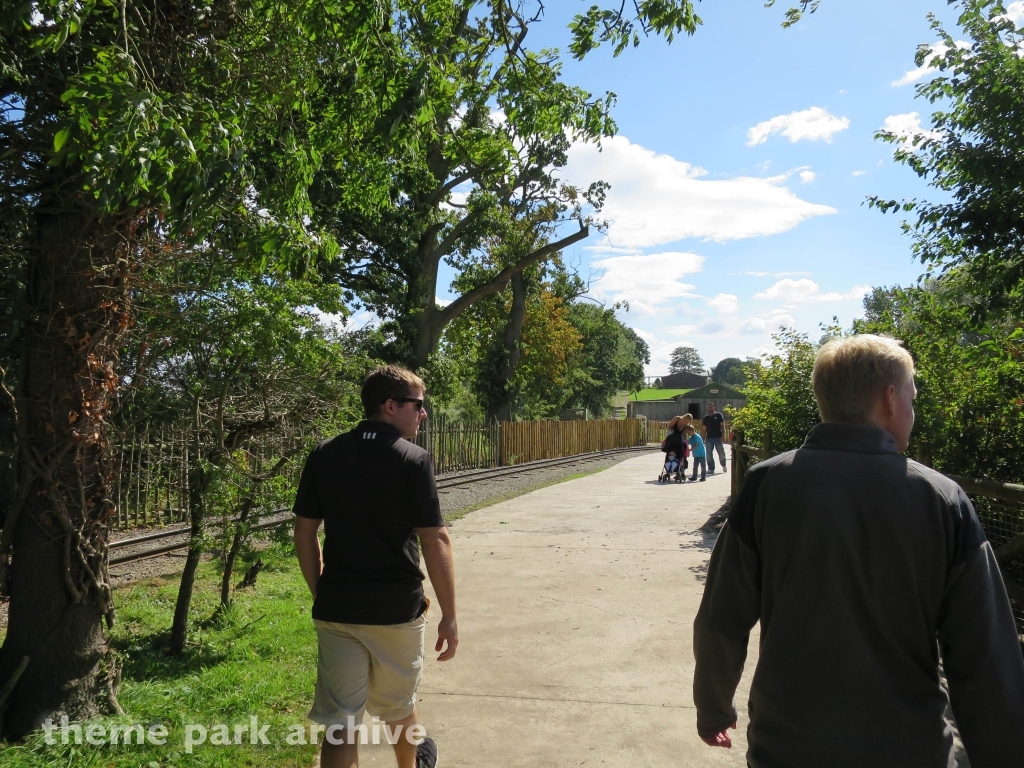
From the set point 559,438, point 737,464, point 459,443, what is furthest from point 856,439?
point 559,438

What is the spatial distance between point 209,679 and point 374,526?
2.33 m

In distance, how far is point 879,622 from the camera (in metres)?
1.95

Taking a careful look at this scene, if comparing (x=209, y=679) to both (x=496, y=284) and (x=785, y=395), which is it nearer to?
(x=785, y=395)

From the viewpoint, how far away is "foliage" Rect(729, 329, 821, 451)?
9.43m

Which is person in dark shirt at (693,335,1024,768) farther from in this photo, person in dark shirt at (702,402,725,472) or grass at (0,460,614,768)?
person in dark shirt at (702,402,725,472)

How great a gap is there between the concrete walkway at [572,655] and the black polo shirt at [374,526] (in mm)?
1171

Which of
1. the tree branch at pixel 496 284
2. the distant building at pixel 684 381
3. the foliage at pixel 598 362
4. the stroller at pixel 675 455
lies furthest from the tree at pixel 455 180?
the distant building at pixel 684 381

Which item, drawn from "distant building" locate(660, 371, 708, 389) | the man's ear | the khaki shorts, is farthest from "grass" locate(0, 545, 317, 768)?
"distant building" locate(660, 371, 708, 389)

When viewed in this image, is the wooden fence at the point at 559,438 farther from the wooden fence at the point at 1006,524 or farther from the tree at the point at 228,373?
the wooden fence at the point at 1006,524

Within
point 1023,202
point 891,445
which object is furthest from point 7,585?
point 1023,202

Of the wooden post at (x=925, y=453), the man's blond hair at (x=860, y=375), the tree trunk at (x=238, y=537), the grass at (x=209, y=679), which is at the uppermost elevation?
the man's blond hair at (x=860, y=375)

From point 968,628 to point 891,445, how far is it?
0.47m

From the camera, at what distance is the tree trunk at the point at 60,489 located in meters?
4.02

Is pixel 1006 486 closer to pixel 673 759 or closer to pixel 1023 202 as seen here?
pixel 673 759
